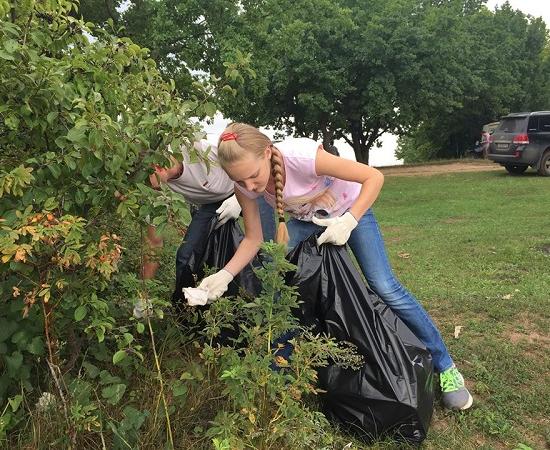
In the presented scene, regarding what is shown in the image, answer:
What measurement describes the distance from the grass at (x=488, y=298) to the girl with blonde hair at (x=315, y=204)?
0.70 feet

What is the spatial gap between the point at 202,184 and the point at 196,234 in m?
0.29

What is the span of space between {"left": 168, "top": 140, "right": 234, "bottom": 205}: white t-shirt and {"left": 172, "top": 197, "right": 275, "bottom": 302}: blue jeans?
0.19ft

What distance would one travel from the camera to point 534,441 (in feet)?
7.75

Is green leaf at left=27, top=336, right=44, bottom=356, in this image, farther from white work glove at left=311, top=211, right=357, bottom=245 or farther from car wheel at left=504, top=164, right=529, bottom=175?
car wheel at left=504, top=164, right=529, bottom=175

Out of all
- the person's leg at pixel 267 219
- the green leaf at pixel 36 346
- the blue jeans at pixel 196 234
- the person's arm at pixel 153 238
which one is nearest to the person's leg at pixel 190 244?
the blue jeans at pixel 196 234

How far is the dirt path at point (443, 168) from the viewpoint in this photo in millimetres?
16938

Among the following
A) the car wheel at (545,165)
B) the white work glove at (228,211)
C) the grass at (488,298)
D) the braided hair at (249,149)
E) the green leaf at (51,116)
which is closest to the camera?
the green leaf at (51,116)

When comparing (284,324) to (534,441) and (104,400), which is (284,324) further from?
(534,441)

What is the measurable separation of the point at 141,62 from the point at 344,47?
17.0 meters

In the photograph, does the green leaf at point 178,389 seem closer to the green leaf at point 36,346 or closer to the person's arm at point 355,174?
the green leaf at point 36,346

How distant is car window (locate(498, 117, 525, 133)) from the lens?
43.3ft

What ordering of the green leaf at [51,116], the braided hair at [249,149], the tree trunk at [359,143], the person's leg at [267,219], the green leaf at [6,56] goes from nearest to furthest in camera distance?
the green leaf at [6,56] → the green leaf at [51,116] → the braided hair at [249,149] → the person's leg at [267,219] → the tree trunk at [359,143]

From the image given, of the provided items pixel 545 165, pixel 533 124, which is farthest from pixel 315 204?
pixel 545 165

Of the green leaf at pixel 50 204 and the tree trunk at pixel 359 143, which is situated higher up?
the green leaf at pixel 50 204
